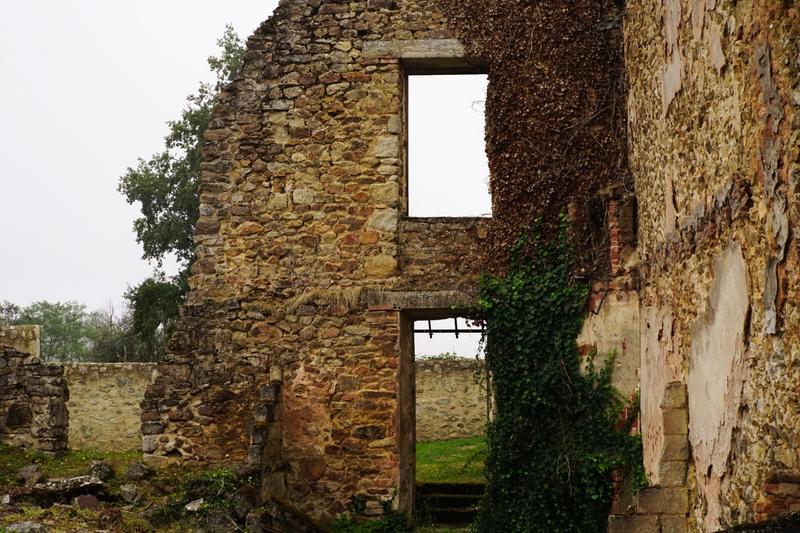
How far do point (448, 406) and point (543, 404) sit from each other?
911cm

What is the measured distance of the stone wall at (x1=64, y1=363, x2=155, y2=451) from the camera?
18.8m

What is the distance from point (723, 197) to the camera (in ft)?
18.3

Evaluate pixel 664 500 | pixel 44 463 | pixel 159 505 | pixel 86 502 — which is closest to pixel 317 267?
pixel 159 505

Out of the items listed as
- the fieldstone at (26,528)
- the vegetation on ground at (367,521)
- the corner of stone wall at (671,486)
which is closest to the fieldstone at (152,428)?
the vegetation on ground at (367,521)

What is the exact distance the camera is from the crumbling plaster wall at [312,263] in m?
10.4

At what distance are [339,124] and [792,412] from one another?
712 cm

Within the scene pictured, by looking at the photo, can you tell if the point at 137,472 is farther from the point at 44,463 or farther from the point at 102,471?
the point at 44,463

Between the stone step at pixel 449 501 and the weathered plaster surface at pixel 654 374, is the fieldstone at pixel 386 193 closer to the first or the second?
the weathered plaster surface at pixel 654 374

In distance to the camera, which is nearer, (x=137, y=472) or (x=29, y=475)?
(x=137, y=472)

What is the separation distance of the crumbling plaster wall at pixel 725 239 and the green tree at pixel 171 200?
15150 mm

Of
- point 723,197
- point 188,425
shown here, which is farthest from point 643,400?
point 188,425

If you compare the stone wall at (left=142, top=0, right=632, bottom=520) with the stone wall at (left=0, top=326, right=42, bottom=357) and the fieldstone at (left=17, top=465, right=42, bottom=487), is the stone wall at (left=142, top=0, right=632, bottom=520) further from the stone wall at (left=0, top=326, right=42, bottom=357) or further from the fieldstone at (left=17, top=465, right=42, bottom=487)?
the stone wall at (left=0, top=326, right=42, bottom=357)

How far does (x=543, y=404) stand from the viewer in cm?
960

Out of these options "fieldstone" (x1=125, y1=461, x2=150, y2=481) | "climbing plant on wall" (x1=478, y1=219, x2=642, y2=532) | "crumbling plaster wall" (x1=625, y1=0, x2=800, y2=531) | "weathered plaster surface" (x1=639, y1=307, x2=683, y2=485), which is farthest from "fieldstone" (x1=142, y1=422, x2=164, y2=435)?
"crumbling plaster wall" (x1=625, y1=0, x2=800, y2=531)
